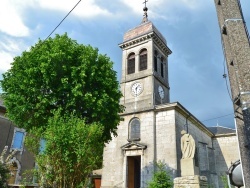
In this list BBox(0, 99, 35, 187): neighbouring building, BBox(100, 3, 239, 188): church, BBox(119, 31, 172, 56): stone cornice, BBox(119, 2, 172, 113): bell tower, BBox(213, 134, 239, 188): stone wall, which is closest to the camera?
BBox(100, 3, 239, 188): church

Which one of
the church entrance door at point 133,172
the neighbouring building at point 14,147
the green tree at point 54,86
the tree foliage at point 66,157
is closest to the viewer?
the tree foliage at point 66,157

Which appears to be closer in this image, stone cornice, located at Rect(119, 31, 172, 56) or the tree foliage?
the tree foliage

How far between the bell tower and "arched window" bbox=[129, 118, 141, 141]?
3.31ft

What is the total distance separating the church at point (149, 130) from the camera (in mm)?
18453

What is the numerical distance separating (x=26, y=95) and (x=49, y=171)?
5998 mm

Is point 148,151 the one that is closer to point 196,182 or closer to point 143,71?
point 143,71

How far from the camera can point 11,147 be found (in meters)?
20.4

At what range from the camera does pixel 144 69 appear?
23547 millimetres

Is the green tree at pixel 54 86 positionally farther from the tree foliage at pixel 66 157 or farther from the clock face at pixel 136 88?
the clock face at pixel 136 88

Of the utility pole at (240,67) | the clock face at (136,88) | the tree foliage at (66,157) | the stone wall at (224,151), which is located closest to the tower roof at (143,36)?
the clock face at (136,88)

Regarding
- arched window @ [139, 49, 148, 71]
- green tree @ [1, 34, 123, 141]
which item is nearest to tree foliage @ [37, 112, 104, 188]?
green tree @ [1, 34, 123, 141]

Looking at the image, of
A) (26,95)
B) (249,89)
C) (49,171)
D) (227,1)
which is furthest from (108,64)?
(249,89)

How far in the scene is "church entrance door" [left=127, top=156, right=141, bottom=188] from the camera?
19.4m

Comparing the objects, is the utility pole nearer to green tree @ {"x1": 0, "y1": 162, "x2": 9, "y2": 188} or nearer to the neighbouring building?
green tree @ {"x1": 0, "y1": 162, "x2": 9, "y2": 188}
